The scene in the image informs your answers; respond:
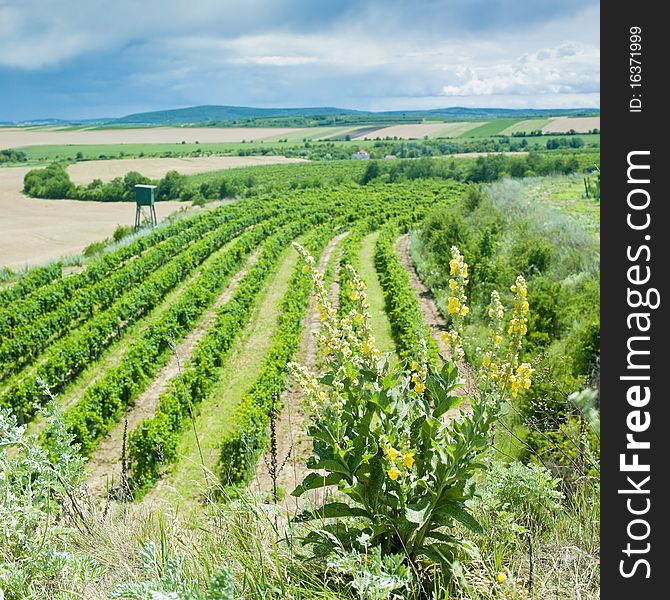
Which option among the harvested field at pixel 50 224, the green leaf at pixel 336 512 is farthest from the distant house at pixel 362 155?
the green leaf at pixel 336 512

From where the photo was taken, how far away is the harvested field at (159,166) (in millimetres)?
83938

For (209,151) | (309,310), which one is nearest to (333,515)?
(309,310)

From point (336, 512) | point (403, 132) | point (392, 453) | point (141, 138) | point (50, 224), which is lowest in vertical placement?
point (336, 512)

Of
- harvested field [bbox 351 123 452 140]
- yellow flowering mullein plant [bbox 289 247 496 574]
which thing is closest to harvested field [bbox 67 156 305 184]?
harvested field [bbox 351 123 452 140]

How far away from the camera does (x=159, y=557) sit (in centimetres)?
294

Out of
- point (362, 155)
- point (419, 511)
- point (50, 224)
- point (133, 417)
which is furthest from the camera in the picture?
point (362, 155)

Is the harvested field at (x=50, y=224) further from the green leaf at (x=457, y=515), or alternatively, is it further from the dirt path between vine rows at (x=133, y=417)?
the green leaf at (x=457, y=515)

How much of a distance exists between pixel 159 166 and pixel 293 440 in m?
93.8

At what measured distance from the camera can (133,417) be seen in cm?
1273

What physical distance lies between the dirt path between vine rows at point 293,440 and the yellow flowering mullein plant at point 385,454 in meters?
1.32

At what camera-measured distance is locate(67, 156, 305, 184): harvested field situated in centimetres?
8394

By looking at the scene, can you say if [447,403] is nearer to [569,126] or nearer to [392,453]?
[392,453]

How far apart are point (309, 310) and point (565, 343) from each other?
11.0 m

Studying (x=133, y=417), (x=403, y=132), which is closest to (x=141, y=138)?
(x=403, y=132)
